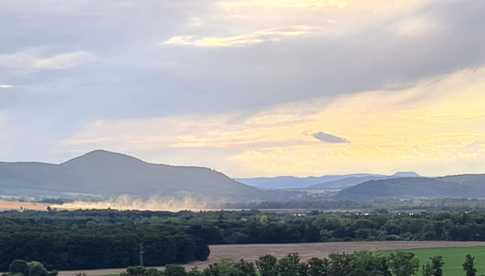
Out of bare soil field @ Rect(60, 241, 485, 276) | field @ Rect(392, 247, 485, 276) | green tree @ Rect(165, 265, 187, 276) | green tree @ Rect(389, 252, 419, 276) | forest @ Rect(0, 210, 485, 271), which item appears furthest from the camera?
bare soil field @ Rect(60, 241, 485, 276)

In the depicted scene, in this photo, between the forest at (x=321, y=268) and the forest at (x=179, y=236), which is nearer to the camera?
A: the forest at (x=321, y=268)

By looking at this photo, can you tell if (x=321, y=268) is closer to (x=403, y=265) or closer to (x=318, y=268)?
(x=318, y=268)

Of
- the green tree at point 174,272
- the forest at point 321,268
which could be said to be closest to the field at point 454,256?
the forest at point 321,268

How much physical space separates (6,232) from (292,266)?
42.3 metres

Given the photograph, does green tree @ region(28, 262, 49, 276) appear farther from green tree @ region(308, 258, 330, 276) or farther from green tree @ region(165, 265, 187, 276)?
green tree @ region(308, 258, 330, 276)

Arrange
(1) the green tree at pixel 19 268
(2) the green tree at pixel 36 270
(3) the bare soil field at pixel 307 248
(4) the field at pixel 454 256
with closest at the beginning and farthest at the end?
(2) the green tree at pixel 36 270 < (1) the green tree at pixel 19 268 < (4) the field at pixel 454 256 < (3) the bare soil field at pixel 307 248

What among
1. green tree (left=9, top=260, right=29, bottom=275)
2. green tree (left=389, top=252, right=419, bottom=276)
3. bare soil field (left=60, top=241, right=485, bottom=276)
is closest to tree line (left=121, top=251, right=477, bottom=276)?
green tree (left=389, top=252, right=419, bottom=276)

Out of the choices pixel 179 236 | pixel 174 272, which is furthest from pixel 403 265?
pixel 179 236

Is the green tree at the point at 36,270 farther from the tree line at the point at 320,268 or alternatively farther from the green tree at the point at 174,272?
the green tree at the point at 174,272

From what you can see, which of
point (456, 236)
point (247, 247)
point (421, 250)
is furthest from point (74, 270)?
point (456, 236)

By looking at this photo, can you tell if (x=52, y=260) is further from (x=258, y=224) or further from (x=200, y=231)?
(x=258, y=224)

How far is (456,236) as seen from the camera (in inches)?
5153

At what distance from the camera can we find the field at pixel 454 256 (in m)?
84.2

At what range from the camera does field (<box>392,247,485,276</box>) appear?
276 ft
